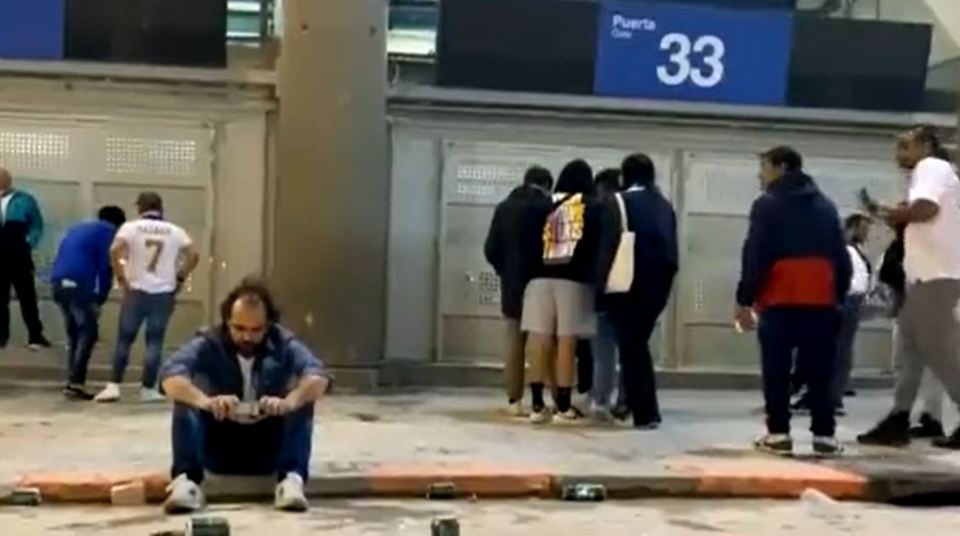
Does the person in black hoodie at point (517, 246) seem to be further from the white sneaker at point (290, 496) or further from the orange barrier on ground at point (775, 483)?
the white sneaker at point (290, 496)

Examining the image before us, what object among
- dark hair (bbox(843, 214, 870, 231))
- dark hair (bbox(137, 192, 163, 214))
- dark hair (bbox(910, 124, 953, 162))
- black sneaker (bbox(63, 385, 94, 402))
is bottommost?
black sneaker (bbox(63, 385, 94, 402))

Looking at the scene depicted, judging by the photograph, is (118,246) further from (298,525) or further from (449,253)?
(298,525)

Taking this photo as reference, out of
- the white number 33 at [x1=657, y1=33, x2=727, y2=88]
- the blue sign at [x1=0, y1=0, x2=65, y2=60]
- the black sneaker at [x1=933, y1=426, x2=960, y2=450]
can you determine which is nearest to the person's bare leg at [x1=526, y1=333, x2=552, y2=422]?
the black sneaker at [x1=933, y1=426, x2=960, y2=450]

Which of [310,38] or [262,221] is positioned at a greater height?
[310,38]

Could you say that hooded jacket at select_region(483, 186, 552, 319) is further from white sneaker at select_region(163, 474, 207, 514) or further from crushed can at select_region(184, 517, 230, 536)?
crushed can at select_region(184, 517, 230, 536)

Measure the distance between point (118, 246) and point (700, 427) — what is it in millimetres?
4140

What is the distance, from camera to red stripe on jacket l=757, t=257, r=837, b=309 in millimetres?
8641

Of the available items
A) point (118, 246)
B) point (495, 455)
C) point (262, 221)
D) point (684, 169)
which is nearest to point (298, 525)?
point (495, 455)

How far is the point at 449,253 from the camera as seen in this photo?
47.0 feet

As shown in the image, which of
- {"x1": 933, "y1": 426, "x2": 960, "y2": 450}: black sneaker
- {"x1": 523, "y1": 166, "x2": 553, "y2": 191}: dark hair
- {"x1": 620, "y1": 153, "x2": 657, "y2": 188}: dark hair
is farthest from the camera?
{"x1": 523, "y1": 166, "x2": 553, "y2": 191}: dark hair

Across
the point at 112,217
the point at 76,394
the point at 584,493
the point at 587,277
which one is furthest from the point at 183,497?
the point at 112,217

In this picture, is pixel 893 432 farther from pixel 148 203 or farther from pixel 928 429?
pixel 148 203

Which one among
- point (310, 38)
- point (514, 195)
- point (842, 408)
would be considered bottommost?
point (842, 408)

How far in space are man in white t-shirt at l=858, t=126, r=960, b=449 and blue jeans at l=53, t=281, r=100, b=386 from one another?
226 inches
